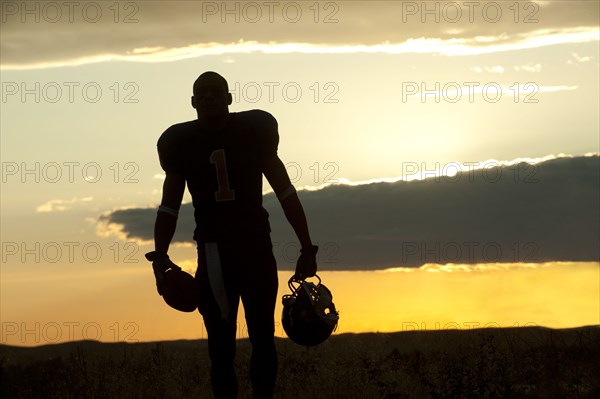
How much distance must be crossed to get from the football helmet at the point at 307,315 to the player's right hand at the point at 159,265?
1.24 m

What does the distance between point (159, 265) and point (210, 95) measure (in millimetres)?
1712

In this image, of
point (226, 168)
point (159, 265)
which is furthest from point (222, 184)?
point (159, 265)

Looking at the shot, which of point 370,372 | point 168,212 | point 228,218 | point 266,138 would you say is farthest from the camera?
point 370,372

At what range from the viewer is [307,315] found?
9.64 metres

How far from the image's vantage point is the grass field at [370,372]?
1152 cm

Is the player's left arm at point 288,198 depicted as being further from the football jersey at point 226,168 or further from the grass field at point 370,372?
the grass field at point 370,372

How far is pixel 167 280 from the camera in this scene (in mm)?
9227

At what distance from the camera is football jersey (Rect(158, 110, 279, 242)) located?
9211 mm

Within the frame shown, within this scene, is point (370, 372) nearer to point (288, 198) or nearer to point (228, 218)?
point (288, 198)

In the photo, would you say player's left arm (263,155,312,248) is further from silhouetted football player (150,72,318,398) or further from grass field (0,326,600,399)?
grass field (0,326,600,399)

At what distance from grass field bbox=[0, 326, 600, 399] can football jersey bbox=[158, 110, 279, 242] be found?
2.93 metres

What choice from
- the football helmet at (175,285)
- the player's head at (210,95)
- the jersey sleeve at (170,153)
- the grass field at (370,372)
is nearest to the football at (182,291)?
the football helmet at (175,285)

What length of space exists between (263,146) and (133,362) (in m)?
6.75

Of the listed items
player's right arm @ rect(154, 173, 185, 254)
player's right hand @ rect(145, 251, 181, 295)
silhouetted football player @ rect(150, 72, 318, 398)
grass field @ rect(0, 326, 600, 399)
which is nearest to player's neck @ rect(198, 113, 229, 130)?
silhouetted football player @ rect(150, 72, 318, 398)
